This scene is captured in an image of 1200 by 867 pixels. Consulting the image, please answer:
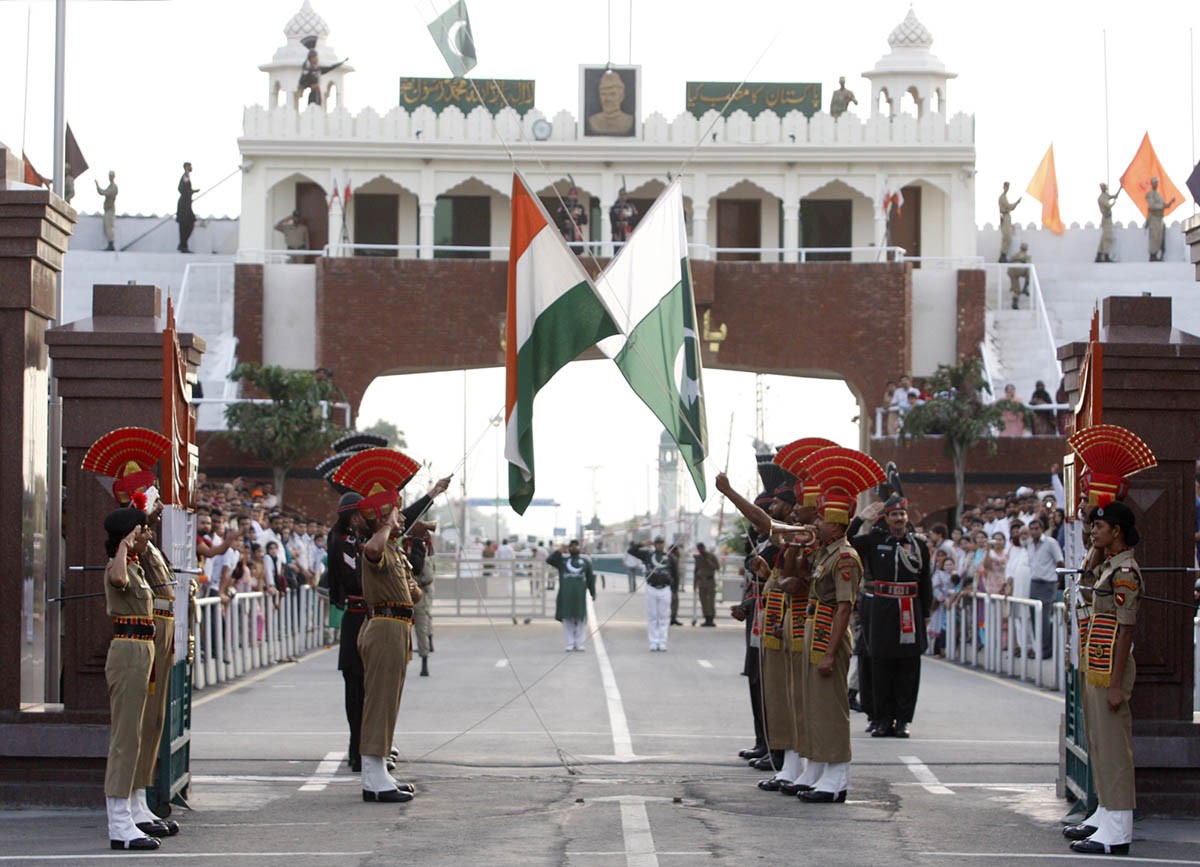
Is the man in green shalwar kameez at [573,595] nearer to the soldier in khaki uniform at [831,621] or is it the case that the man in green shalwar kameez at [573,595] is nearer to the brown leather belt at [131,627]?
the soldier in khaki uniform at [831,621]

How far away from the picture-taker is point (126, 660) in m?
10.8

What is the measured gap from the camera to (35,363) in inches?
479

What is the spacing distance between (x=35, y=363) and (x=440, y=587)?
3334 centimetres

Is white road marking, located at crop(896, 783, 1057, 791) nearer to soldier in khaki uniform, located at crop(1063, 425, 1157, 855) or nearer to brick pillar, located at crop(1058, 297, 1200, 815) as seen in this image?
brick pillar, located at crop(1058, 297, 1200, 815)

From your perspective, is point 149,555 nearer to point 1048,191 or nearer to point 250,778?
point 250,778

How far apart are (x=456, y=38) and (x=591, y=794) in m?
5.14

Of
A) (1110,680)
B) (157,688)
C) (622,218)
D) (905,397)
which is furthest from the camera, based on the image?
(622,218)

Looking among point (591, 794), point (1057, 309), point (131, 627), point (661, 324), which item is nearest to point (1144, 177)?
point (1057, 309)

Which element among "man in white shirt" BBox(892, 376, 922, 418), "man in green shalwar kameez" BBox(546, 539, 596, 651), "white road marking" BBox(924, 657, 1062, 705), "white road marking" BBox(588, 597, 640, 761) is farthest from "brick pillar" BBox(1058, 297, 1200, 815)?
"man in white shirt" BBox(892, 376, 922, 418)

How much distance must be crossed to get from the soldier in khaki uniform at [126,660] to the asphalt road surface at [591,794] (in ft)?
0.64

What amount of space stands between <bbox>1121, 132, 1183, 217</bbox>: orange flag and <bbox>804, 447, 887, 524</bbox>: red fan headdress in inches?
1694

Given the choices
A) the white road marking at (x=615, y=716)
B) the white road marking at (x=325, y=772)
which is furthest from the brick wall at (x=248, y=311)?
the white road marking at (x=325, y=772)

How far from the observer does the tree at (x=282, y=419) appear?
42.5 metres

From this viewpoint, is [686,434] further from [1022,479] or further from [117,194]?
[117,194]
